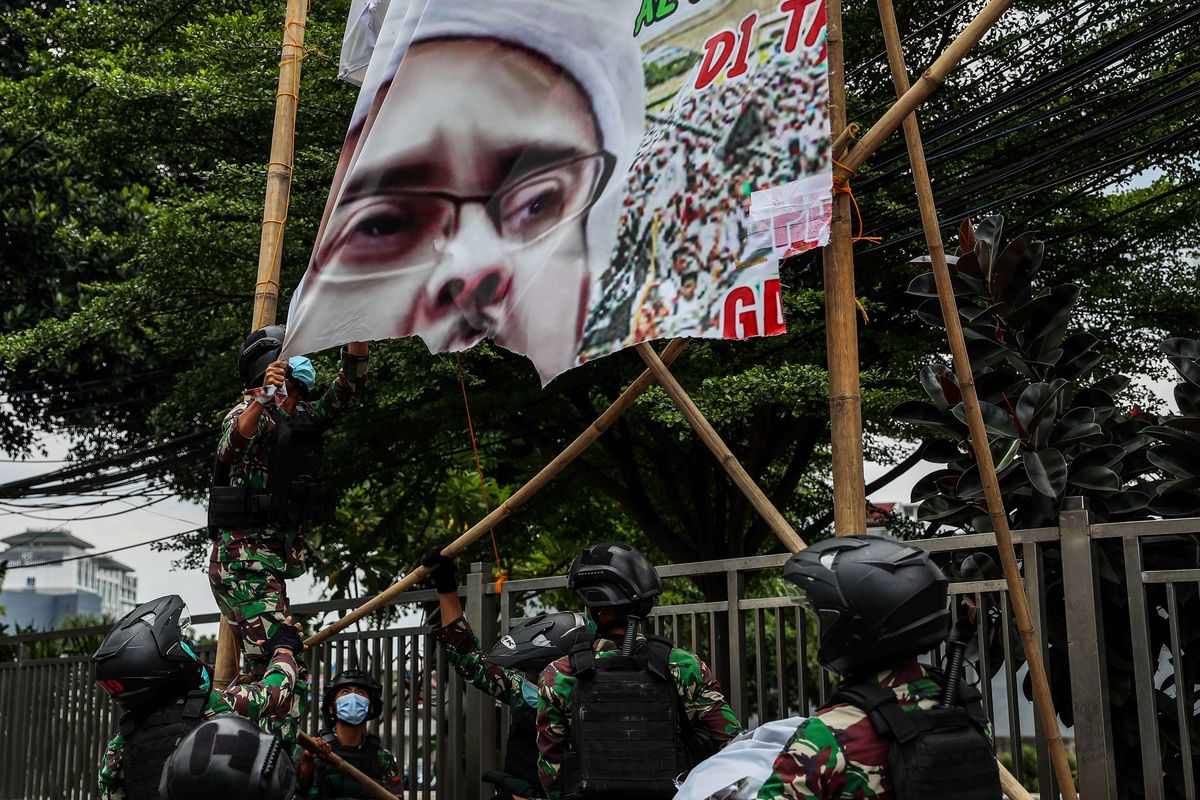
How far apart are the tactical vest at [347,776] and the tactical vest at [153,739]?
2164mm

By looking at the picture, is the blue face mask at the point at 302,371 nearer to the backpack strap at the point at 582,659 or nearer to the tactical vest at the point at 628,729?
the backpack strap at the point at 582,659

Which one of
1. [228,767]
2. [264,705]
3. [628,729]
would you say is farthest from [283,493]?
[228,767]

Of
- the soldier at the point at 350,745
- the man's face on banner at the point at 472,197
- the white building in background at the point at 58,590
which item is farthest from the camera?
the white building in background at the point at 58,590

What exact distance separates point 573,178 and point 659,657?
1782 mm

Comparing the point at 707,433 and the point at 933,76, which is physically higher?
the point at 933,76

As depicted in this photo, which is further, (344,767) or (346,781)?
(346,781)

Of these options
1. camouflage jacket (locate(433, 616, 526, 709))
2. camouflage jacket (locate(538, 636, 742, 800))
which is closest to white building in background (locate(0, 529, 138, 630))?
camouflage jacket (locate(433, 616, 526, 709))

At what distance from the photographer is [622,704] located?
4.53 meters

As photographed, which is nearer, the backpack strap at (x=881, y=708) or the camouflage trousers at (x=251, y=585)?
the backpack strap at (x=881, y=708)

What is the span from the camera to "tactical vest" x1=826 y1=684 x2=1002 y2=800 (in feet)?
9.07

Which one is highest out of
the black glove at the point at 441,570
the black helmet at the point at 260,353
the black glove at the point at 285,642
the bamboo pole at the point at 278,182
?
the bamboo pole at the point at 278,182

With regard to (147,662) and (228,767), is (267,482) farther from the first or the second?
(228,767)

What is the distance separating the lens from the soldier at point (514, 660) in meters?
5.63

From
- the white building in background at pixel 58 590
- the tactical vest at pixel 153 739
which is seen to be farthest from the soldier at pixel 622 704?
the white building in background at pixel 58 590
